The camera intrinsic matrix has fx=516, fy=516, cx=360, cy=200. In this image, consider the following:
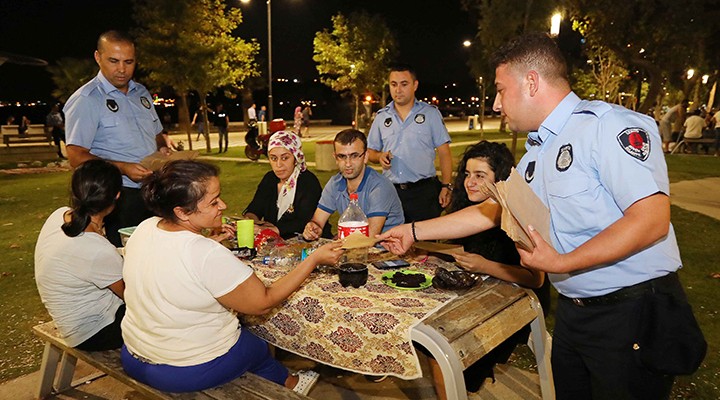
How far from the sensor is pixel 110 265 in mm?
2980

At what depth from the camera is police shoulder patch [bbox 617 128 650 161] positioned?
72.1 inches

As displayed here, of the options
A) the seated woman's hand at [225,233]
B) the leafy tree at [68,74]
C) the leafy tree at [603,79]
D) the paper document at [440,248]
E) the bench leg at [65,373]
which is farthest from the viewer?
the leafy tree at [603,79]

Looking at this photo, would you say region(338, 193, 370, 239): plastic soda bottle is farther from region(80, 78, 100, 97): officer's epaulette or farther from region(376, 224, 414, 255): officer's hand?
region(80, 78, 100, 97): officer's epaulette

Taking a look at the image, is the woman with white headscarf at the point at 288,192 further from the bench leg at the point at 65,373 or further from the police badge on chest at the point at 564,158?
the police badge on chest at the point at 564,158

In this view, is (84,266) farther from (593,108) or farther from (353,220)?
(593,108)

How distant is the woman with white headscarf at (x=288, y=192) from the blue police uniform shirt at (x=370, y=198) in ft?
1.32

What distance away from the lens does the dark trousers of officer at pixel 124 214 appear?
439 centimetres

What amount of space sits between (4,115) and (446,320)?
50788 millimetres

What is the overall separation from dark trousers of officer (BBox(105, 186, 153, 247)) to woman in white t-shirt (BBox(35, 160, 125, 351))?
1343 mm

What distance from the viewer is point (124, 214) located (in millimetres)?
4453

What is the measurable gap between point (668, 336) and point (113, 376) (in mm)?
2738

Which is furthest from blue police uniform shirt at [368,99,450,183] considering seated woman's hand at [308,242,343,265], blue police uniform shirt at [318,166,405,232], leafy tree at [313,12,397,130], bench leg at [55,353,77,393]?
leafy tree at [313,12,397,130]

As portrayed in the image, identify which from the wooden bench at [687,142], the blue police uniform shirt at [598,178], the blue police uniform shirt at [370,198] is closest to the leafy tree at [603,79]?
the wooden bench at [687,142]

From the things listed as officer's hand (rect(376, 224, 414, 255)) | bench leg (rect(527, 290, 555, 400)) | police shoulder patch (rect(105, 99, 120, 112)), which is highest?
police shoulder patch (rect(105, 99, 120, 112))
